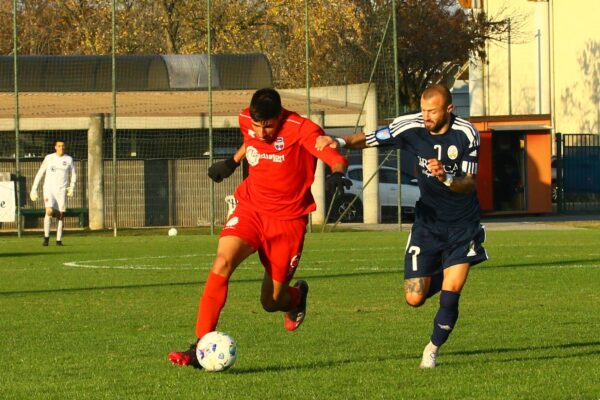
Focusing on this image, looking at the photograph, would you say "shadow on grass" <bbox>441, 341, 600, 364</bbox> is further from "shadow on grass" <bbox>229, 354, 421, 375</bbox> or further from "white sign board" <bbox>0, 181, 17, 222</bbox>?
"white sign board" <bbox>0, 181, 17, 222</bbox>

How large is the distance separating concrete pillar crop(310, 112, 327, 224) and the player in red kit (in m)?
23.0

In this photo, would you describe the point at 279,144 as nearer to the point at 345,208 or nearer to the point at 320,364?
the point at 320,364

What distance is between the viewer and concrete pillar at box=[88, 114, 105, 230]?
111ft

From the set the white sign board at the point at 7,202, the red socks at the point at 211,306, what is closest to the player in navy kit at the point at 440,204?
the red socks at the point at 211,306

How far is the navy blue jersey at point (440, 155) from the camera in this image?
937 centimetres

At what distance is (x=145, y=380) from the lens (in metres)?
8.55

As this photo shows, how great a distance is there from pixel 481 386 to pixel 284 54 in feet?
134

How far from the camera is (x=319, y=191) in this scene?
33.5 metres

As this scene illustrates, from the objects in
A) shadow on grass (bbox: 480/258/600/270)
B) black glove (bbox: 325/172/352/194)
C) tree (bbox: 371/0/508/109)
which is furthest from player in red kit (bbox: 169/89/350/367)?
tree (bbox: 371/0/508/109)

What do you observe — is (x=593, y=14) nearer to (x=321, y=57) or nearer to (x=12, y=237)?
(x=321, y=57)

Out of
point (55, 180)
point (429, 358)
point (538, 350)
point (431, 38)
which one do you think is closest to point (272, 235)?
point (429, 358)

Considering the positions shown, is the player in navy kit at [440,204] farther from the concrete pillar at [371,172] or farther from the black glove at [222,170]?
the concrete pillar at [371,172]

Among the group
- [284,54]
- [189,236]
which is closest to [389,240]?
[189,236]

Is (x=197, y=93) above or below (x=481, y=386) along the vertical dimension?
above
